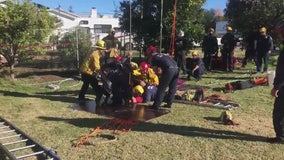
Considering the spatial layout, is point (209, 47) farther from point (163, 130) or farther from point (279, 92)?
point (279, 92)

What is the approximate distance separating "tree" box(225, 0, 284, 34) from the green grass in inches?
394

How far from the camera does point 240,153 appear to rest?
672 cm

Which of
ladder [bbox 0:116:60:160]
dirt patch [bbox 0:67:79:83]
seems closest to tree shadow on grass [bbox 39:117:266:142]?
ladder [bbox 0:116:60:160]

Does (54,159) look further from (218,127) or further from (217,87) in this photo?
(217,87)

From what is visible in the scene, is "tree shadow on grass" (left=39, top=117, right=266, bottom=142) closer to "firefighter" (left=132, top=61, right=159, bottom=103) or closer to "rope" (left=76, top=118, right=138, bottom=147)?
"rope" (left=76, top=118, right=138, bottom=147)

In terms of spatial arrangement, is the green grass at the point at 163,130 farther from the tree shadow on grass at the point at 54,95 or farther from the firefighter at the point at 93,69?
the firefighter at the point at 93,69

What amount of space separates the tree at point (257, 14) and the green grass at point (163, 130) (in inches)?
394

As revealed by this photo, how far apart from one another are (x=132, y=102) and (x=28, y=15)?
735cm

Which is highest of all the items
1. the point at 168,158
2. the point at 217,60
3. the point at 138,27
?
the point at 138,27

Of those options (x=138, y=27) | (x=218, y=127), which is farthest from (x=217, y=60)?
(x=218, y=127)

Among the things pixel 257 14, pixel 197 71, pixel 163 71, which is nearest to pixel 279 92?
pixel 163 71

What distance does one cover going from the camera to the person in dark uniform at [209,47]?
16.8 metres

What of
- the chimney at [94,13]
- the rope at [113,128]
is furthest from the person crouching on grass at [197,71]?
the chimney at [94,13]

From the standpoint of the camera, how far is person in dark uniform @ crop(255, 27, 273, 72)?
1551 cm
